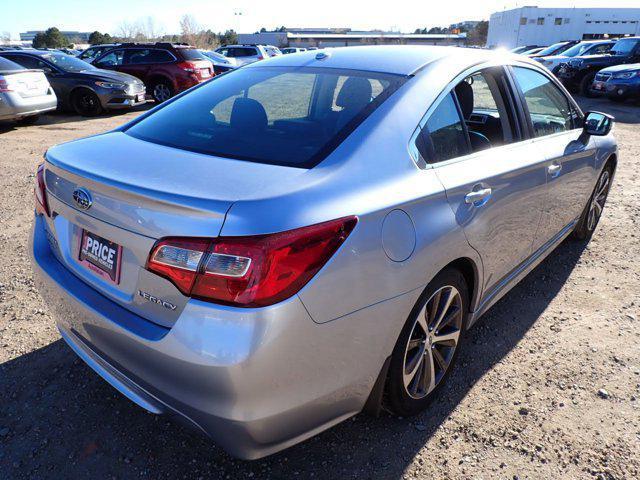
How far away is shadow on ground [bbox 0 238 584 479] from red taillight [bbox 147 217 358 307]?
867 mm

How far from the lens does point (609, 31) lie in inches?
2201

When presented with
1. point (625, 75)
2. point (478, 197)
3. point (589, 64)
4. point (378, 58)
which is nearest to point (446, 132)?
point (478, 197)

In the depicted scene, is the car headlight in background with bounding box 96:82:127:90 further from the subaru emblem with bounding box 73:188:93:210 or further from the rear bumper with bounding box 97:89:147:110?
the subaru emblem with bounding box 73:188:93:210

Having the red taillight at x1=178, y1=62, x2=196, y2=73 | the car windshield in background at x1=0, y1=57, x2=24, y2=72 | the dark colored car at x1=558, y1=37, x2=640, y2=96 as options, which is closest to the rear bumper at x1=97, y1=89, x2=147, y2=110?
the red taillight at x1=178, y1=62, x2=196, y2=73

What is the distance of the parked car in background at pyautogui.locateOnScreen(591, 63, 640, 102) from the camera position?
1366 cm

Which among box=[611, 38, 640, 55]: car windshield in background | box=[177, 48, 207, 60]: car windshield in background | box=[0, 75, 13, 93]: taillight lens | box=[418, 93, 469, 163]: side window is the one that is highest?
box=[611, 38, 640, 55]: car windshield in background

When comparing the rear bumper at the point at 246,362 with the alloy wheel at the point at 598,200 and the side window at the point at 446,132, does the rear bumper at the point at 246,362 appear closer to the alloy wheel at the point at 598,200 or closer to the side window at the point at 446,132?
the side window at the point at 446,132

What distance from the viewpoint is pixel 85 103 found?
1155cm

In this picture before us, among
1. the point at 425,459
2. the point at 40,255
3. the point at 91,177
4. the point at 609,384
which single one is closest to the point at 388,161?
the point at 91,177

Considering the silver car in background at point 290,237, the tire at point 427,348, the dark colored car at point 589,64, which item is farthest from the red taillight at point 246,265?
the dark colored car at point 589,64

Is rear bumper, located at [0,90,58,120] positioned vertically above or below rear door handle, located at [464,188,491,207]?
below

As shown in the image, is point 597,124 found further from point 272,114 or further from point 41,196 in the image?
point 41,196

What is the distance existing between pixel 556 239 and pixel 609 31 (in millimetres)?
64993

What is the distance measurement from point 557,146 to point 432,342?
5.51ft
